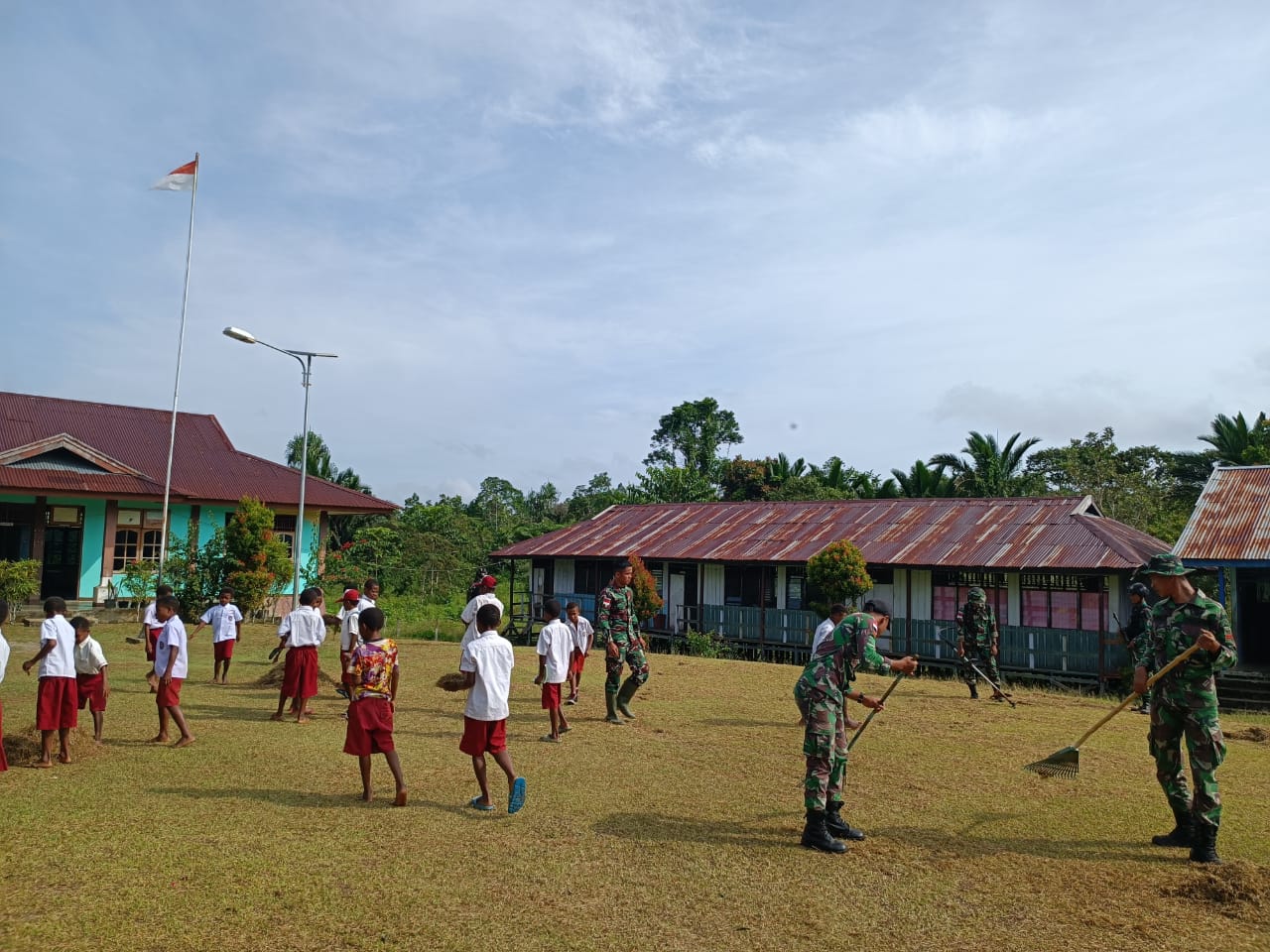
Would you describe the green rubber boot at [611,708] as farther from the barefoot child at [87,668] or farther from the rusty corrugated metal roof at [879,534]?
the rusty corrugated metal roof at [879,534]

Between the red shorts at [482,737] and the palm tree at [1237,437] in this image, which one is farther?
the palm tree at [1237,437]

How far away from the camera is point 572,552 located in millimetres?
27219

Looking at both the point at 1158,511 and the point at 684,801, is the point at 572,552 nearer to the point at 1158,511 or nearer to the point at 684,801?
the point at 684,801

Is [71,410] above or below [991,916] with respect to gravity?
above

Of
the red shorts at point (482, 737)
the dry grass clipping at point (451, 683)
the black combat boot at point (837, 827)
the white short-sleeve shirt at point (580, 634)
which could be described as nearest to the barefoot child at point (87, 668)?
the red shorts at point (482, 737)

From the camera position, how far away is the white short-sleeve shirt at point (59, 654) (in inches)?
313

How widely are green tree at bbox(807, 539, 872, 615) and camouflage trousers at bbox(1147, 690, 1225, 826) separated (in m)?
13.4

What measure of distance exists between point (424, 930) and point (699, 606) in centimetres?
2024

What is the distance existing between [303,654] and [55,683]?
2905mm

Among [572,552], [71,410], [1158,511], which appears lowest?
[572,552]

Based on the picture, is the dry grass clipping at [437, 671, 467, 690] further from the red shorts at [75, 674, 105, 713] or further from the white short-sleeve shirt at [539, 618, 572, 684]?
the red shorts at [75, 674, 105, 713]

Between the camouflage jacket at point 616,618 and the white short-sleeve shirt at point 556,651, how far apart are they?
2.66 ft

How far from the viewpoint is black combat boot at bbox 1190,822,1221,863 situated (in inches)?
232

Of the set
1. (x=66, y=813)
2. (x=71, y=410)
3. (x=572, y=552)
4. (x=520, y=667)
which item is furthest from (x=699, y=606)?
(x=71, y=410)
